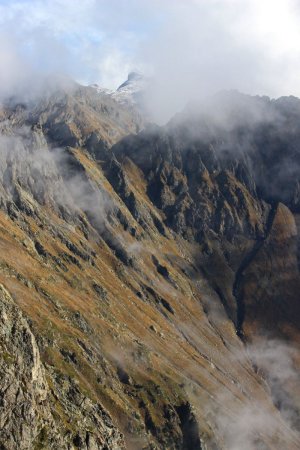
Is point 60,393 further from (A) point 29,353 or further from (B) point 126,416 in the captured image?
(B) point 126,416

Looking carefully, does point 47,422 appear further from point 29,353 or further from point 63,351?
point 63,351

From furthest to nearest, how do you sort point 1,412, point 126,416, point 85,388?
point 126,416
point 85,388
point 1,412

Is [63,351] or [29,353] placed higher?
[29,353]

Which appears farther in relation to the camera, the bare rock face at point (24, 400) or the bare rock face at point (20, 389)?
the bare rock face at point (24, 400)

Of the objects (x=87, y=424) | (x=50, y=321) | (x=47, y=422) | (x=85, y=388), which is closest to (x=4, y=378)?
(x=47, y=422)

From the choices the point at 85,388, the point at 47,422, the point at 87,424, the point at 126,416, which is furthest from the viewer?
the point at 126,416

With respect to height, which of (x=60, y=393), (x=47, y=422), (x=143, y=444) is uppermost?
(x=47, y=422)

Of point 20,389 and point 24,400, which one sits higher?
point 20,389

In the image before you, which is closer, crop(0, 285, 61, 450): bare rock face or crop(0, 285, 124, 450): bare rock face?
crop(0, 285, 61, 450): bare rock face

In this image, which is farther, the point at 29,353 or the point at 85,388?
the point at 85,388
